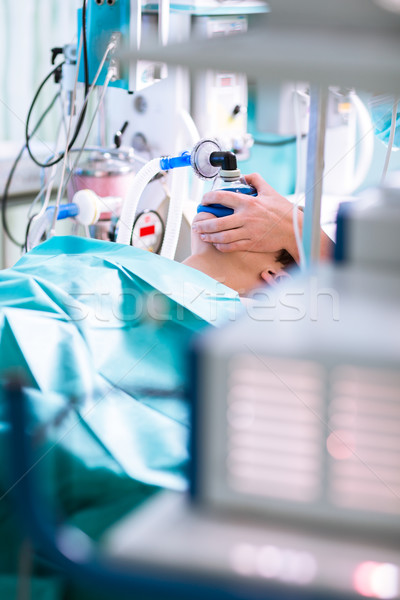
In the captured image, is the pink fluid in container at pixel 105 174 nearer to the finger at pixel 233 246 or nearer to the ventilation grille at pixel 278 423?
the finger at pixel 233 246

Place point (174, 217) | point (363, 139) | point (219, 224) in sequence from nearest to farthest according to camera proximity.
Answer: point (219, 224)
point (174, 217)
point (363, 139)

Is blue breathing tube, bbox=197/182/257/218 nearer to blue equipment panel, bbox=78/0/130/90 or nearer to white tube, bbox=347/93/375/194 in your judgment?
blue equipment panel, bbox=78/0/130/90

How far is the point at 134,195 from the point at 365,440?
4.13 feet

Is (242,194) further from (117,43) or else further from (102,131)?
(102,131)

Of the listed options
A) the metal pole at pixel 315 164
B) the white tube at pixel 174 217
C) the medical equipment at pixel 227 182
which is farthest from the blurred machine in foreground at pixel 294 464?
the white tube at pixel 174 217

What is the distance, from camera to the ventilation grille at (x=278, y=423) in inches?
15.8

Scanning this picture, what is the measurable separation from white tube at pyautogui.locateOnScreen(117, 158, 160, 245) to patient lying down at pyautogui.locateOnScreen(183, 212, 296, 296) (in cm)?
15

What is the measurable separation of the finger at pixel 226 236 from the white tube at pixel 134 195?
0.19 m

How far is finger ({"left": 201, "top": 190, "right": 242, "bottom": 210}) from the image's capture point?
150 cm

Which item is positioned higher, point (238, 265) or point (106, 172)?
point (106, 172)

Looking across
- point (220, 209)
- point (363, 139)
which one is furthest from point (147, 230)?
point (363, 139)

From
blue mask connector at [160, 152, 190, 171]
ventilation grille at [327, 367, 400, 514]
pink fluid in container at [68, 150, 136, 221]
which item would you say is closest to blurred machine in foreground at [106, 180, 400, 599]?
ventilation grille at [327, 367, 400, 514]

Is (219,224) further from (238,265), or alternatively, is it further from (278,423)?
(278,423)

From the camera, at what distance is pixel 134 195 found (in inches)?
63.0
